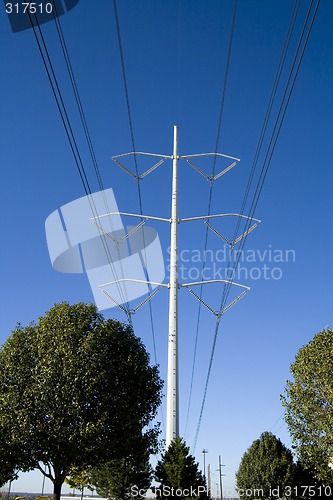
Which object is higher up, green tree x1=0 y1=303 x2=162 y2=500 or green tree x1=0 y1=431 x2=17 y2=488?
green tree x1=0 y1=303 x2=162 y2=500

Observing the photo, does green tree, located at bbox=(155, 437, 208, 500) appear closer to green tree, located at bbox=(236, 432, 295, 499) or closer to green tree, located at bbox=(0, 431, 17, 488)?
green tree, located at bbox=(0, 431, 17, 488)

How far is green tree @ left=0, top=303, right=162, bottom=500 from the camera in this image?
1134 inches

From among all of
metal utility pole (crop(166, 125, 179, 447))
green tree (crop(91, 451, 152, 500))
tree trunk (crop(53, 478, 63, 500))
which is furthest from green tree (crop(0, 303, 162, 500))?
green tree (crop(91, 451, 152, 500))

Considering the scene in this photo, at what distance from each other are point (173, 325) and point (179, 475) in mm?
7999

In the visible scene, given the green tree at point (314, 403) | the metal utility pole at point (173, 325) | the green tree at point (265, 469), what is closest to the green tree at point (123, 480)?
the green tree at point (314, 403)

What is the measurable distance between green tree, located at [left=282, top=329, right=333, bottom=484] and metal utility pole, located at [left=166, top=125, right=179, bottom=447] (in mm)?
16677

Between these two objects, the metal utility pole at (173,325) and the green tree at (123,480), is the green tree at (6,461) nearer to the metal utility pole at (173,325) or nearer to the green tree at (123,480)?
the metal utility pole at (173,325)

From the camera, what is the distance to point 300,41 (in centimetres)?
1211

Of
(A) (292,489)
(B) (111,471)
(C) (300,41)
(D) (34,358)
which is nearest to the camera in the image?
(C) (300,41)

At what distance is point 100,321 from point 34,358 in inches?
184

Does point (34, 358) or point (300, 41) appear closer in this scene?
point (300, 41)

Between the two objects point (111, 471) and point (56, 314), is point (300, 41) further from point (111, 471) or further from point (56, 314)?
point (111, 471)

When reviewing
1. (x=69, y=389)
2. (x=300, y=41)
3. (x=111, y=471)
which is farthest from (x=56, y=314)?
(x=300, y=41)

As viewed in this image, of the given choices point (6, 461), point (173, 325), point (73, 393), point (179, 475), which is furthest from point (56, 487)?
point (173, 325)
